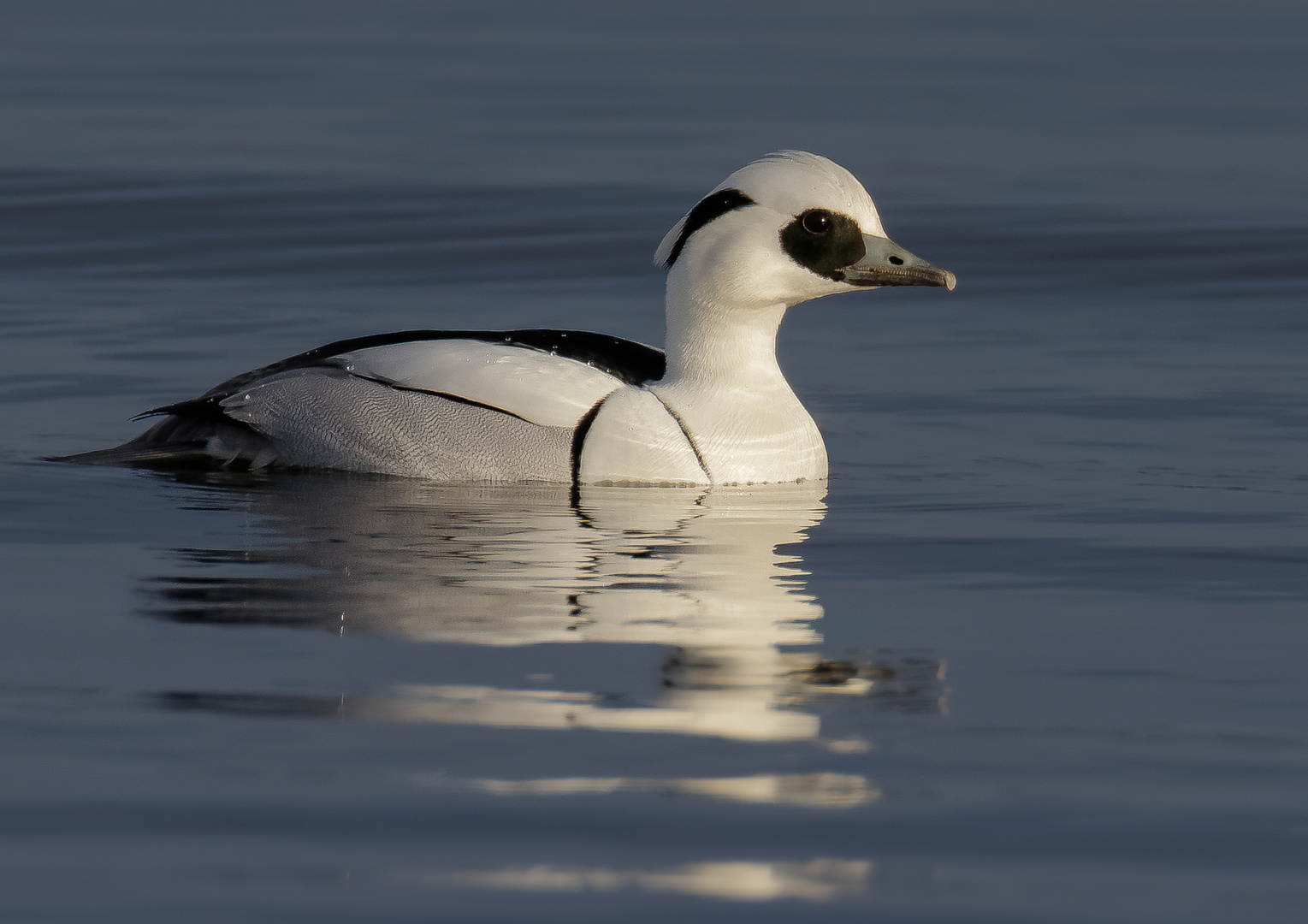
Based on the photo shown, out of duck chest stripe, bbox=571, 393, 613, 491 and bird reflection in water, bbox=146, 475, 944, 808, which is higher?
duck chest stripe, bbox=571, 393, 613, 491

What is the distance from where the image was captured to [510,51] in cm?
2427

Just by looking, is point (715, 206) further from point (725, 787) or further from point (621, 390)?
point (725, 787)

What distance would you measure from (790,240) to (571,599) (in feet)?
9.00

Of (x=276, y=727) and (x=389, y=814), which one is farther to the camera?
(x=276, y=727)

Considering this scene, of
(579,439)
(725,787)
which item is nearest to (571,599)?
(725,787)

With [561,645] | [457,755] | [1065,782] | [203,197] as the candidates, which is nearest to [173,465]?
[561,645]

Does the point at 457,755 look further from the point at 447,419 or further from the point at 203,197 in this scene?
the point at 203,197

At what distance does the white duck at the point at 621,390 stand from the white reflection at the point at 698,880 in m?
4.38

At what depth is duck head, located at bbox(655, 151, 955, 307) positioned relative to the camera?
882 centimetres

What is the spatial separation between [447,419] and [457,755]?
387 centimetres

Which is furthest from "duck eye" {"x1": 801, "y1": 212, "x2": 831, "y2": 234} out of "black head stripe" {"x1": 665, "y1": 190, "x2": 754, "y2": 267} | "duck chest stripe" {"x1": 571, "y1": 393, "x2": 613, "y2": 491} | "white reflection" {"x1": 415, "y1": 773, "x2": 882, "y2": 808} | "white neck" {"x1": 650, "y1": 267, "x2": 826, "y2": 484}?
"white reflection" {"x1": 415, "y1": 773, "x2": 882, "y2": 808}

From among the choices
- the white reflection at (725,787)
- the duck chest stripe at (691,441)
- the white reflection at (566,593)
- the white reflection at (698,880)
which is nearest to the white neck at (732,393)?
the duck chest stripe at (691,441)

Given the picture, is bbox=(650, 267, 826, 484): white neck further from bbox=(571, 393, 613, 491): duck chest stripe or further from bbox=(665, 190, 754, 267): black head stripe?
bbox=(571, 393, 613, 491): duck chest stripe

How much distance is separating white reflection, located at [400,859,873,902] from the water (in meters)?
0.01
